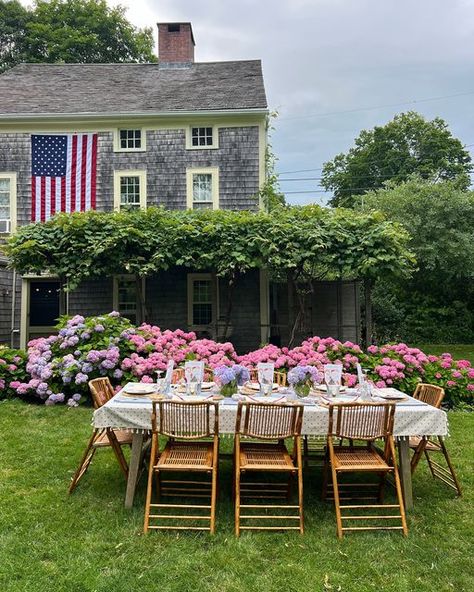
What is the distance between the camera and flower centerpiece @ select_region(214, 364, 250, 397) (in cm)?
412

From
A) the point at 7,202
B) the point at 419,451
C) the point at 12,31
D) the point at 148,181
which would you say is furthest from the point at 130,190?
the point at 12,31

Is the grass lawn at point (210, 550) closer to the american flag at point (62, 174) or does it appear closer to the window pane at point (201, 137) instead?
the american flag at point (62, 174)

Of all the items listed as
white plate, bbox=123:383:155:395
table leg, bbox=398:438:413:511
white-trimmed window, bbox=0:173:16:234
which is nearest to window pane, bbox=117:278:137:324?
white-trimmed window, bbox=0:173:16:234

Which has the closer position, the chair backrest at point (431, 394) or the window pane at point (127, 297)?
the chair backrest at point (431, 394)

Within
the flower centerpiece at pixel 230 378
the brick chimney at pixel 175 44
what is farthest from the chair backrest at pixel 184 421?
the brick chimney at pixel 175 44

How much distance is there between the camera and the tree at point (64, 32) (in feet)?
77.0

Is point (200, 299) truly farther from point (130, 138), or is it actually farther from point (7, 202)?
point (7, 202)

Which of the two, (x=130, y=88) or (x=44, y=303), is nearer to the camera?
(x=44, y=303)

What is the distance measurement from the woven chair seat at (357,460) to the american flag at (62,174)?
35.1 feet

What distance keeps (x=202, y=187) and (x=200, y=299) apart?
3103 millimetres

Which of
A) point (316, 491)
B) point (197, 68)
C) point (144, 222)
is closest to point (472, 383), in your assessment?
point (316, 491)

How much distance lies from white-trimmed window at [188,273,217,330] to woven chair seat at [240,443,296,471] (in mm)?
8600

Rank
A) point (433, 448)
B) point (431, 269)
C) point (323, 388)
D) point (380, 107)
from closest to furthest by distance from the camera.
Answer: point (433, 448) → point (323, 388) → point (431, 269) → point (380, 107)

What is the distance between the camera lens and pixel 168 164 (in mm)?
13086
